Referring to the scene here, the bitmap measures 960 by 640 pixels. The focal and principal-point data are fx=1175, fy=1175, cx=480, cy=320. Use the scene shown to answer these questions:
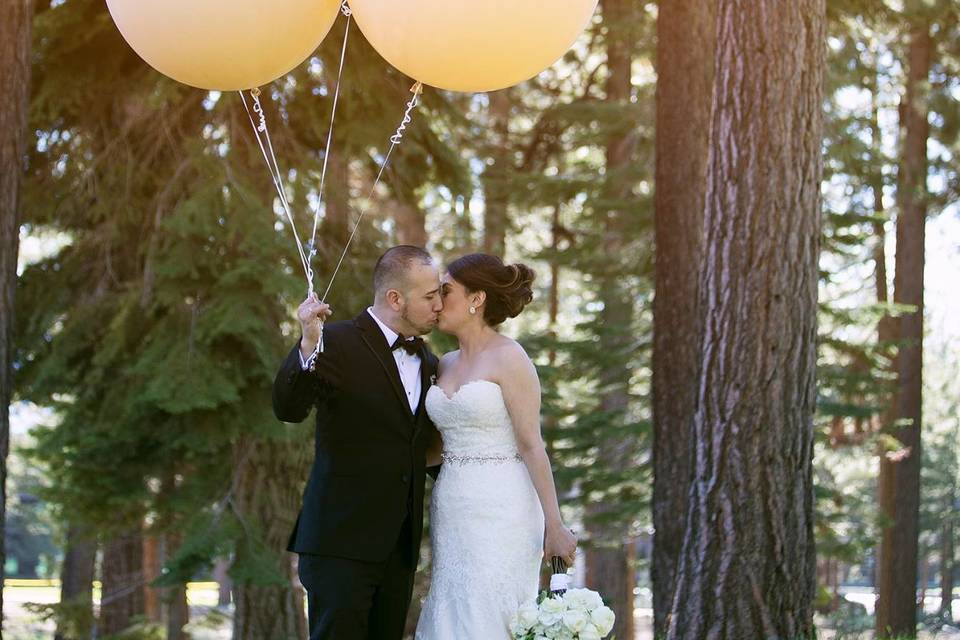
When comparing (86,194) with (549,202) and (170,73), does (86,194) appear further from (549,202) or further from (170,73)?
(549,202)

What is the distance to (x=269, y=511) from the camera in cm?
895

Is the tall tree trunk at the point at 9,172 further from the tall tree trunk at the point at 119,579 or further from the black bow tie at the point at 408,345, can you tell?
the tall tree trunk at the point at 119,579

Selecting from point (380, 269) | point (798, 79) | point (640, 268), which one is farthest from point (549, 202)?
point (380, 269)

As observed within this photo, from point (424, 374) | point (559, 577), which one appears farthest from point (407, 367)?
point (559, 577)

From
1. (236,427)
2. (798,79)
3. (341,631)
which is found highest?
(798,79)

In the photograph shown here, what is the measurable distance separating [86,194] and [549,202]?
6189mm

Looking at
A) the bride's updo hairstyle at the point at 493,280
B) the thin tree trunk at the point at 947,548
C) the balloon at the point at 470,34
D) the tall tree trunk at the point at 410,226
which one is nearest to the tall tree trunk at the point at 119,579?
the tall tree trunk at the point at 410,226

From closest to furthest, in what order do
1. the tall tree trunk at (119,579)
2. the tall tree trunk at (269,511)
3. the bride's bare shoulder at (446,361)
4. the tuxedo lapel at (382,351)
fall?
the tuxedo lapel at (382,351) → the bride's bare shoulder at (446,361) → the tall tree trunk at (269,511) → the tall tree trunk at (119,579)

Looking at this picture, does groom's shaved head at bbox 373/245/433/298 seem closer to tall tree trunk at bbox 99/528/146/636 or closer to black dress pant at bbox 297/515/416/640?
black dress pant at bbox 297/515/416/640

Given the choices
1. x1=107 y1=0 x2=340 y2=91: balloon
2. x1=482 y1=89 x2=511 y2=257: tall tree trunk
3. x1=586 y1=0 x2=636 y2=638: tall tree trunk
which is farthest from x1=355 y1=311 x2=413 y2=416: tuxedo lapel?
x1=482 y1=89 x2=511 y2=257: tall tree trunk

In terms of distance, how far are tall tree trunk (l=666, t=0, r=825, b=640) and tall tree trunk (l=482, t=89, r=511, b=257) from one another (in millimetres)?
7970

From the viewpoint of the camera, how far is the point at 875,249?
16.6 m

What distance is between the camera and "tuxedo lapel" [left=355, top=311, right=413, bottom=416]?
4420 millimetres

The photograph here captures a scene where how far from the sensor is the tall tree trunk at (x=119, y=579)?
40.6 feet
